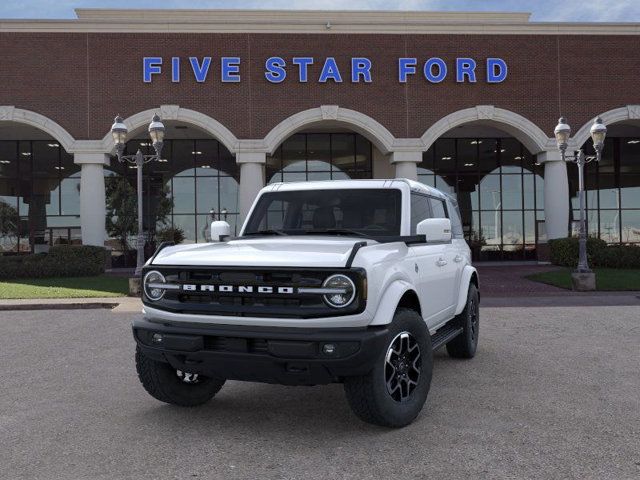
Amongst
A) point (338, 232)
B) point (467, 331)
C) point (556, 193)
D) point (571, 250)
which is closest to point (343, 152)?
point (556, 193)

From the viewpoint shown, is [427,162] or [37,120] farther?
[427,162]

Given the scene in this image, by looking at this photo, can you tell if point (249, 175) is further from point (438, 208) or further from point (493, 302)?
point (438, 208)

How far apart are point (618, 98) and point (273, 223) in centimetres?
2346

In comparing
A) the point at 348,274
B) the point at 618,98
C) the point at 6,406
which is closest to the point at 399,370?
the point at 348,274

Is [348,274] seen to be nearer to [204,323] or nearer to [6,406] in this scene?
[204,323]

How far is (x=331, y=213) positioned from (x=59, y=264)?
59.2 ft

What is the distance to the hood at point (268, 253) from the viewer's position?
405 centimetres

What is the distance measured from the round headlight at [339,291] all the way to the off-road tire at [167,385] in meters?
1.67

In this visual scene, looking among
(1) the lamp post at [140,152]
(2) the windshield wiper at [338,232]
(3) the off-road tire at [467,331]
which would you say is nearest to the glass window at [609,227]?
(1) the lamp post at [140,152]

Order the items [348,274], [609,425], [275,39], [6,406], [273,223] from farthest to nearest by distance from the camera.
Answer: [275,39], [273,223], [6,406], [609,425], [348,274]

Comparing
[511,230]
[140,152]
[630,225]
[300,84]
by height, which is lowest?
[511,230]

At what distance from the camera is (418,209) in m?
5.69

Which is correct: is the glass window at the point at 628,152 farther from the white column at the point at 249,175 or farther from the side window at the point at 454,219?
the side window at the point at 454,219

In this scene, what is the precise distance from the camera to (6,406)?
5258 mm
